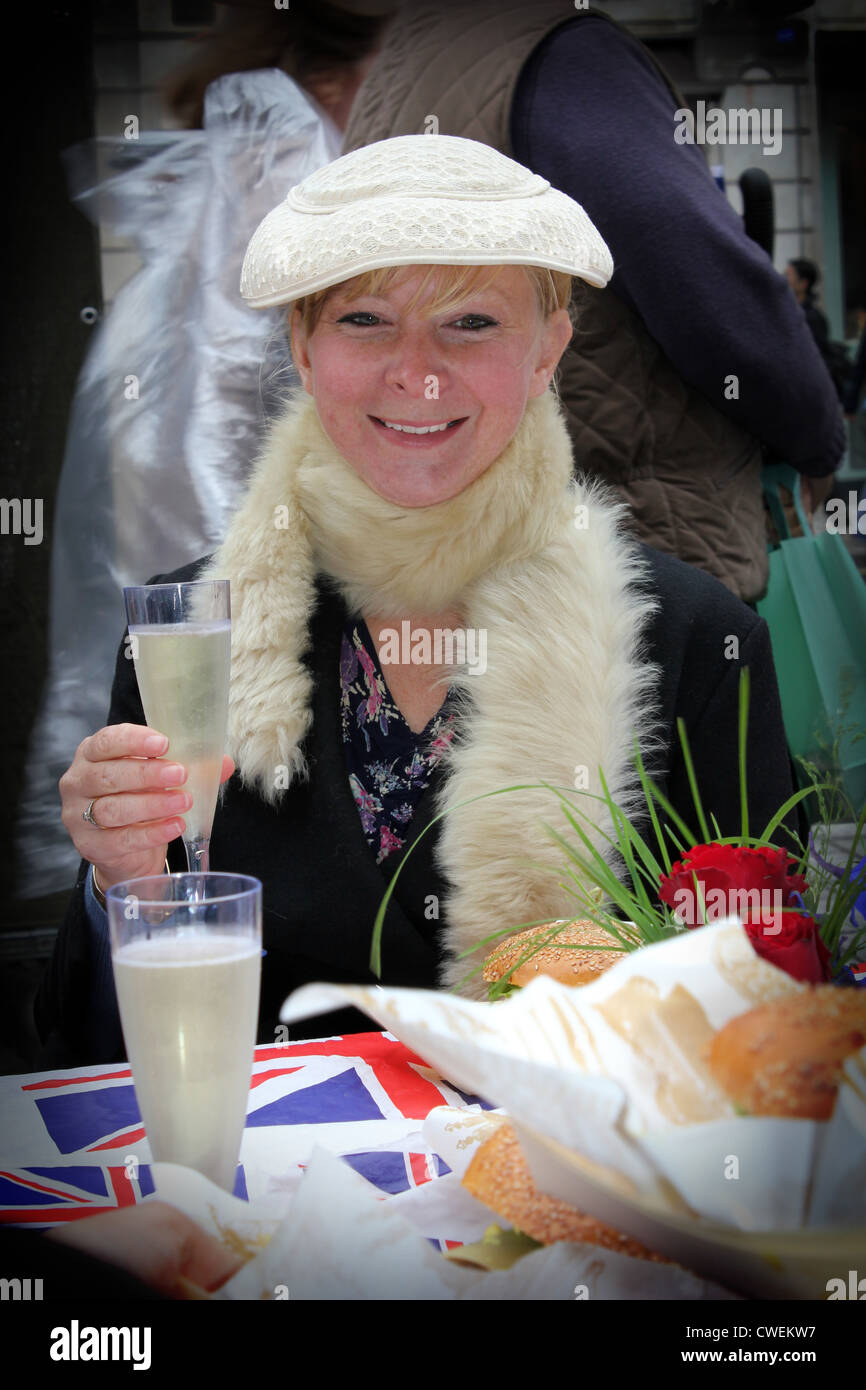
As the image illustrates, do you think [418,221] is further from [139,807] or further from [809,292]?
[809,292]

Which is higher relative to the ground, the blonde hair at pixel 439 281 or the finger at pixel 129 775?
the blonde hair at pixel 439 281

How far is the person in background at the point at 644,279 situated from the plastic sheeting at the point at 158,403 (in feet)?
1.72

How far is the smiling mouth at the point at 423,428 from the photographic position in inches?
52.7

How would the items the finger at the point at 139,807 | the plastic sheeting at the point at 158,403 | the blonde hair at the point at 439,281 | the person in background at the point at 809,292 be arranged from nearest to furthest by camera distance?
the finger at the point at 139,807 < the blonde hair at the point at 439,281 < the person in background at the point at 809,292 < the plastic sheeting at the point at 158,403

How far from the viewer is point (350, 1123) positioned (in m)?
0.84

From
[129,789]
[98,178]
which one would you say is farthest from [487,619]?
[98,178]

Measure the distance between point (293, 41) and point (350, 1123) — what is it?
1451 mm

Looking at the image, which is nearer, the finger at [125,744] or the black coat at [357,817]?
the finger at [125,744]

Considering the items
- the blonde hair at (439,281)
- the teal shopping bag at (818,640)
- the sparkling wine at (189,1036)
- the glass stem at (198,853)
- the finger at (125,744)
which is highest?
the blonde hair at (439,281)

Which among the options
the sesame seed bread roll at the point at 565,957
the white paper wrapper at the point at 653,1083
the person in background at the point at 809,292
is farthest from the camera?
the person in background at the point at 809,292

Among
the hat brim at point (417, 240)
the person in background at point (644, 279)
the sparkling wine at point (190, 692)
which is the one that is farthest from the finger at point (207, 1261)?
the person in background at point (644, 279)

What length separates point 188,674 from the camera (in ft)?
2.97

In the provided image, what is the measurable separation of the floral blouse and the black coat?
0.03 m

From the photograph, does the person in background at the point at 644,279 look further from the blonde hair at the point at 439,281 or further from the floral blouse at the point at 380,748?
the floral blouse at the point at 380,748
